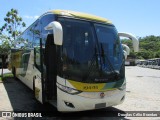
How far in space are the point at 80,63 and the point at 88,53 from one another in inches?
15.3

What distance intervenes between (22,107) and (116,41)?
13.0 feet

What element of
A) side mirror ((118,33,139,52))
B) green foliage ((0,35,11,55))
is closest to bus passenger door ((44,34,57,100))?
side mirror ((118,33,139,52))

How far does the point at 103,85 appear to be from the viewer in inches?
283

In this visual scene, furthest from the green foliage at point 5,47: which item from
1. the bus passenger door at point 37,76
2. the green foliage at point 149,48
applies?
the green foliage at point 149,48

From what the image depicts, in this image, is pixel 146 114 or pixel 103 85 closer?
pixel 103 85

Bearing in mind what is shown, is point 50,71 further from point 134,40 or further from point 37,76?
point 134,40

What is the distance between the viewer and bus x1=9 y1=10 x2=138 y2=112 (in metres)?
6.84

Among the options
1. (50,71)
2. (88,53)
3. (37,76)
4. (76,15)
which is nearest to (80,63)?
(88,53)

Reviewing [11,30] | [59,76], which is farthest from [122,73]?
[11,30]

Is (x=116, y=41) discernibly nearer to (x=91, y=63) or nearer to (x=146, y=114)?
(x=91, y=63)

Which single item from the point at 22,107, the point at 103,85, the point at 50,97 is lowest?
the point at 22,107

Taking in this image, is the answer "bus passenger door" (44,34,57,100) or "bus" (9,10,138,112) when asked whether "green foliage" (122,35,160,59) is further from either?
"bus passenger door" (44,34,57,100)

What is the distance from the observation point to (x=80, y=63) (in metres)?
6.99

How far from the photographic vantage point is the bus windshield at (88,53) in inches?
273
